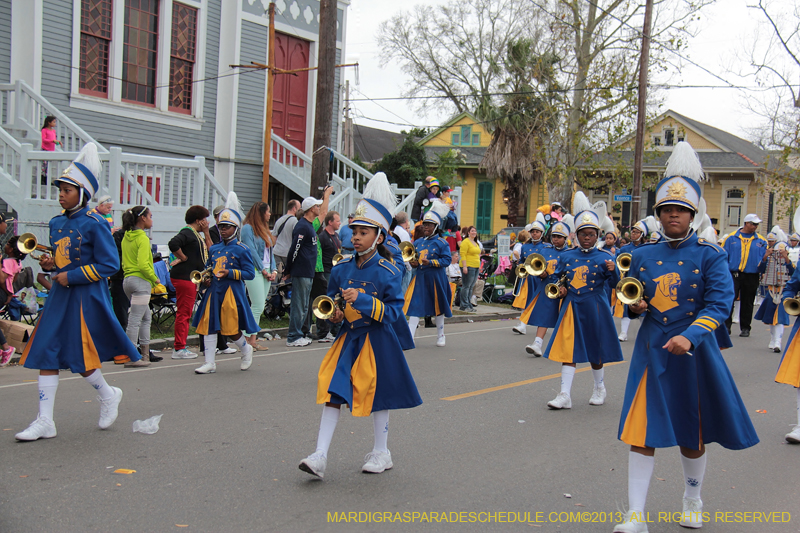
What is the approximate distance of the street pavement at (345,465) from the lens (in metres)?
4.46

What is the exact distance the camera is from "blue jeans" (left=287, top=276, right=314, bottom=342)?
11.3 m

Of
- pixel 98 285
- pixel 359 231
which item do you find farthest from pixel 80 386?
pixel 359 231

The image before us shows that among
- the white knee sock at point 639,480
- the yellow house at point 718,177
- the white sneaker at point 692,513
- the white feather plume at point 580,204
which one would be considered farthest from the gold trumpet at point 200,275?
the yellow house at point 718,177

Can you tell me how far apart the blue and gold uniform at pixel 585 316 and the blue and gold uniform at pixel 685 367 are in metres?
3.12

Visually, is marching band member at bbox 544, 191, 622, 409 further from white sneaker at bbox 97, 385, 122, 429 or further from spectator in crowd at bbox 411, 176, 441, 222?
spectator in crowd at bbox 411, 176, 441, 222

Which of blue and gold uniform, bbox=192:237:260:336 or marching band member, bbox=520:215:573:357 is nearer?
blue and gold uniform, bbox=192:237:260:336

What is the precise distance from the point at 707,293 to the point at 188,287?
283 inches

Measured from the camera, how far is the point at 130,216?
9086mm

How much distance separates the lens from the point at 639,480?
4.21 meters

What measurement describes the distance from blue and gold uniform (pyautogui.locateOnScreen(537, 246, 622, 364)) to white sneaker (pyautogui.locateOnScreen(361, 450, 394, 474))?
2849 mm

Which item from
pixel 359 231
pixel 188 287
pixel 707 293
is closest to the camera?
pixel 707 293

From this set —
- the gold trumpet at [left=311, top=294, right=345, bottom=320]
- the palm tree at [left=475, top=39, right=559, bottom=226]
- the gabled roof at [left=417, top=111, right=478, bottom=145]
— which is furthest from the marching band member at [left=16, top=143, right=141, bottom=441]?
the gabled roof at [left=417, top=111, right=478, bottom=145]

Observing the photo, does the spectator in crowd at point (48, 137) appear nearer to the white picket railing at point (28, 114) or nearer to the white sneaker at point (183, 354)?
the white picket railing at point (28, 114)

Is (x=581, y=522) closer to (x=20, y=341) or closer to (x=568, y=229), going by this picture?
(x=568, y=229)
